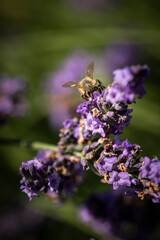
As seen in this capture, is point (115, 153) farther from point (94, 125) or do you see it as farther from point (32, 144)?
point (32, 144)

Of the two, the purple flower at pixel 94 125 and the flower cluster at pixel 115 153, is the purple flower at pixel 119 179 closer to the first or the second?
the flower cluster at pixel 115 153

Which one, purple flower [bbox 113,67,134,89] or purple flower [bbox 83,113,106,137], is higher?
purple flower [bbox 113,67,134,89]

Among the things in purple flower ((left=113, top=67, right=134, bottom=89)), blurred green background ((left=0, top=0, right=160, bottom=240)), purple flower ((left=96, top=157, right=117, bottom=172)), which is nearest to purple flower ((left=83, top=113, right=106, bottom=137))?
purple flower ((left=96, top=157, right=117, bottom=172))

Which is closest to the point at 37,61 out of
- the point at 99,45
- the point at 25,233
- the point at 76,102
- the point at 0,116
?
the point at 99,45

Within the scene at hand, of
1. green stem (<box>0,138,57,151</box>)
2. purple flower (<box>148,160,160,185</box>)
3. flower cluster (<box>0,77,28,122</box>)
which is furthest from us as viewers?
flower cluster (<box>0,77,28,122</box>)

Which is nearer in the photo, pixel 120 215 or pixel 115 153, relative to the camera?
pixel 115 153

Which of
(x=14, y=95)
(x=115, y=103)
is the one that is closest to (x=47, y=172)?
(x=115, y=103)

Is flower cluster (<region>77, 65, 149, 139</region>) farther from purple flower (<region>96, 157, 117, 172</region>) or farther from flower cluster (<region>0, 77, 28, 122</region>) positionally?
flower cluster (<region>0, 77, 28, 122</region>)
